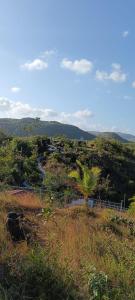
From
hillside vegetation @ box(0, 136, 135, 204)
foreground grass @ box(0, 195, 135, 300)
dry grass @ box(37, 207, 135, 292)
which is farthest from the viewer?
hillside vegetation @ box(0, 136, 135, 204)

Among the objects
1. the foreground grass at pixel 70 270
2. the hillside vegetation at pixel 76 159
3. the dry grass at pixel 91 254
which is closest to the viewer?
the foreground grass at pixel 70 270

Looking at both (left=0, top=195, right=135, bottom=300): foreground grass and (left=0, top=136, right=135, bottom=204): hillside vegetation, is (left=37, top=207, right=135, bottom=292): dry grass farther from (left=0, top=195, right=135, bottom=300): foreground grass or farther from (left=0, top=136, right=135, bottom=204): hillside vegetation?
(left=0, top=136, right=135, bottom=204): hillside vegetation

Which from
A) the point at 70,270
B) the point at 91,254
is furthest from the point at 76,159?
the point at 70,270

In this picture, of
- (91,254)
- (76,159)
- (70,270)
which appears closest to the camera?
(70,270)

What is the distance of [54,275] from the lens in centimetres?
447

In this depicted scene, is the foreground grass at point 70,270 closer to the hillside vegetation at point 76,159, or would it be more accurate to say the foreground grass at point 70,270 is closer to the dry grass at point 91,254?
the dry grass at point 91,254

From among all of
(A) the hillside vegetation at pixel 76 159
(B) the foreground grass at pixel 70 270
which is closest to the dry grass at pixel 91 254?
(B) the foreground grass at pixel 70 270

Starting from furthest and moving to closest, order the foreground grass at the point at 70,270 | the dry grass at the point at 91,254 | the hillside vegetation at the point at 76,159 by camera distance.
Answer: the hillside vegetation at the point at 76,159 → the dry grass at the point at 91,254 → the foreground grass at the point at 70,270

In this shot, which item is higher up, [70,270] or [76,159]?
[70,270]

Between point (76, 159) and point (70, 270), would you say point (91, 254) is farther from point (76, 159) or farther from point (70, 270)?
point (76, 159)

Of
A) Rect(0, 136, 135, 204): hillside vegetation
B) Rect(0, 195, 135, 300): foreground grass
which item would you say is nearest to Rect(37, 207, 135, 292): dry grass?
Rect(0, 195, 135, 300): foreground grass

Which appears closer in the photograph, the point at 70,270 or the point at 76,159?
the point at 70,270

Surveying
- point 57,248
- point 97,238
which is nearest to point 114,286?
point 57,248

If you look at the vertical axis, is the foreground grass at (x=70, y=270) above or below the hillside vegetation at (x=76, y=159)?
above
